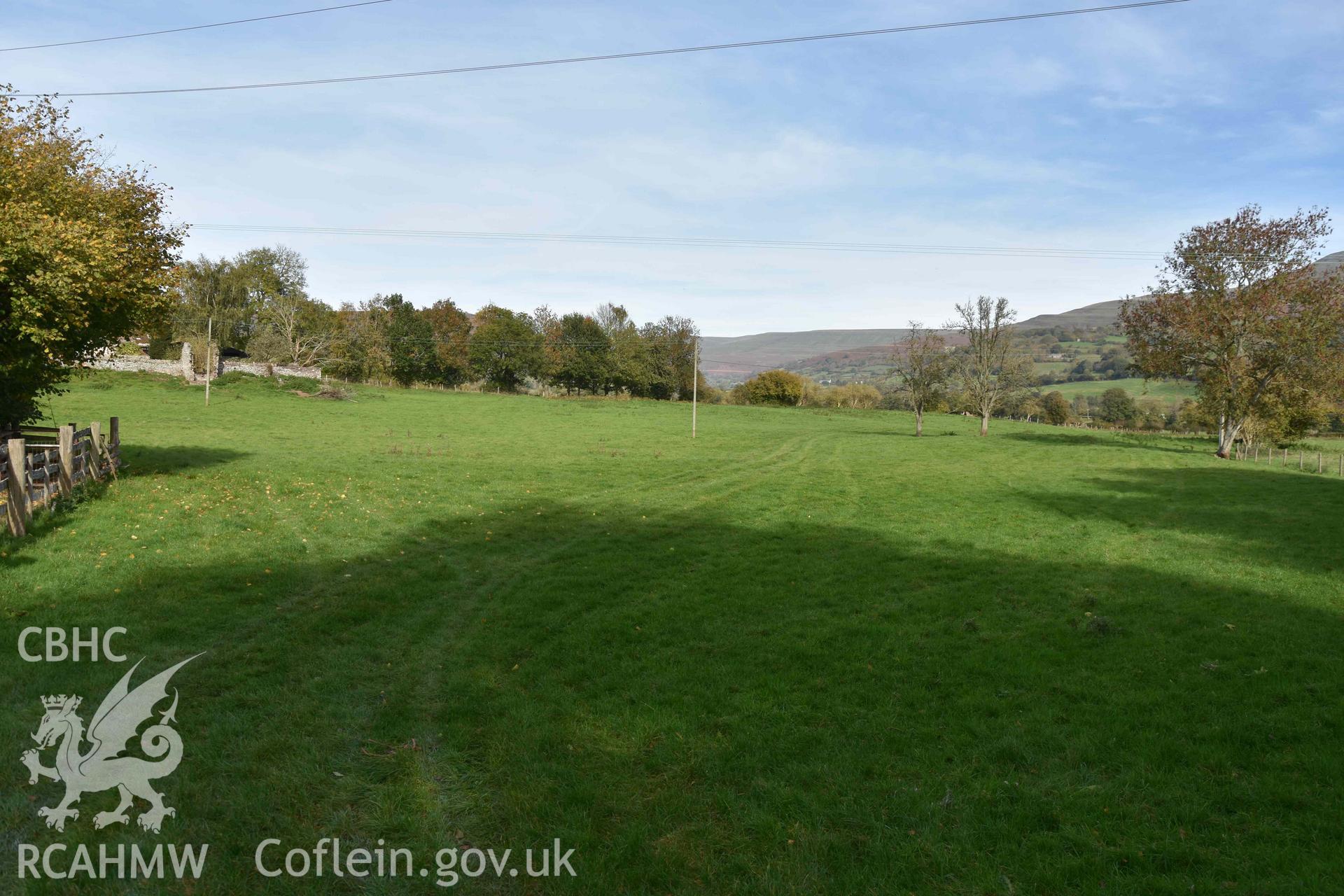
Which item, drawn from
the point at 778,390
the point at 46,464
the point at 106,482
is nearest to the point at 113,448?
the point at 106,482

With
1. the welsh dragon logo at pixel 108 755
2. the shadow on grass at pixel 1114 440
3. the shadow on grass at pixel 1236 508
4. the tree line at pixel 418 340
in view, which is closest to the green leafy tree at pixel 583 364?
the tree line at pixel 418 340

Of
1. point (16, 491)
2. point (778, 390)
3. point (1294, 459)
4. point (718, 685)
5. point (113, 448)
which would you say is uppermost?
point (778, 390)

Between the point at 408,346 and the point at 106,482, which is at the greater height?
the point at 408,346

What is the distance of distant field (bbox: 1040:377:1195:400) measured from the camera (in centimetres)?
11844

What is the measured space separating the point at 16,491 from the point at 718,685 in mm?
13868

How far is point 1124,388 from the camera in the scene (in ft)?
400

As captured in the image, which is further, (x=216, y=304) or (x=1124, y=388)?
(x=1124, y=388)

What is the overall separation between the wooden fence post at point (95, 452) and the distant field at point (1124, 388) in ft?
401

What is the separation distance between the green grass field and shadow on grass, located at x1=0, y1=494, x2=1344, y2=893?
4cm

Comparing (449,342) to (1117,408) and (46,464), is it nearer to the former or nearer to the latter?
(46,464)

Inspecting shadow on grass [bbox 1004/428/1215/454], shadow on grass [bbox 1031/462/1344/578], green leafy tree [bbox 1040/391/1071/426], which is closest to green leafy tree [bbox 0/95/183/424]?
shadow on grass [bbox 1031/462/1344/578]

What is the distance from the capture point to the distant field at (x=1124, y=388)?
118m

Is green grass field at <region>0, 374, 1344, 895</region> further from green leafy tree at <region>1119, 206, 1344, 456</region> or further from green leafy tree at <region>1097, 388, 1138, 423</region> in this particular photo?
green leafy tree at <region>1097, 388, 1138, 423</region>

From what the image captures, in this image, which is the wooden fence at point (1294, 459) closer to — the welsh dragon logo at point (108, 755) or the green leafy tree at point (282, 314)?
the welsh dragon logo at point (108, 755)
